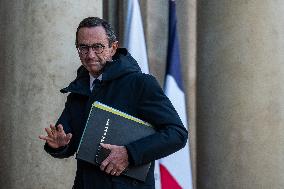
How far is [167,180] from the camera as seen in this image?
13.6 feet

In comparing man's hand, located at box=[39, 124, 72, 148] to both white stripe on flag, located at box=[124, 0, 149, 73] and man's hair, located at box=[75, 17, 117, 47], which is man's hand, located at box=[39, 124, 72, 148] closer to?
man's hair, located at box=[75, 17, 117, 47]

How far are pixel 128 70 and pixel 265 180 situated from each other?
8.40ft

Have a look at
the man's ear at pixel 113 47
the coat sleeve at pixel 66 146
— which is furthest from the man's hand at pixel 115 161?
the man's ear at pixel 113 47

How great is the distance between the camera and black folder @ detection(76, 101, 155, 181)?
2.24 metres

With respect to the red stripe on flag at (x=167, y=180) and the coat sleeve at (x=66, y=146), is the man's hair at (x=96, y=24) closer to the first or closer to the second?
the coat sleeve at (x=66, y=146)

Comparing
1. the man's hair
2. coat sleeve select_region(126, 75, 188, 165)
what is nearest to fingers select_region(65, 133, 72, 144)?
coat sleeve select_region(126, 75, 188, 165)

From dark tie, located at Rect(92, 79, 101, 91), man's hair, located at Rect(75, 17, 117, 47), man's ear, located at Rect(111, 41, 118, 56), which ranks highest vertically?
man's hair, located at Rect(75, 17, 117, 47)

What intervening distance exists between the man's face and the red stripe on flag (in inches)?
73.6

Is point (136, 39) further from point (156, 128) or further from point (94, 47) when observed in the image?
point (156, 128)

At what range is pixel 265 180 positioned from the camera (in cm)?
461

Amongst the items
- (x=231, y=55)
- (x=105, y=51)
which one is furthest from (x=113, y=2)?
(x=105, y=51)

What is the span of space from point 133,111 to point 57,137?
36 cm

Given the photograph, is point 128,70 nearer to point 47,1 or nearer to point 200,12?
point 47,1

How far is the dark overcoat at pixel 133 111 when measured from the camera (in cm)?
227
